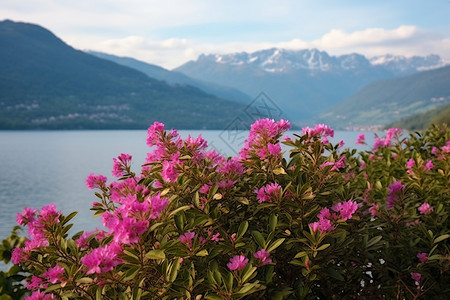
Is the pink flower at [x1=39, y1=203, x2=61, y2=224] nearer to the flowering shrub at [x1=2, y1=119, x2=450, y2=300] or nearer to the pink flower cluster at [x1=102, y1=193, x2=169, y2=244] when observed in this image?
the flowering shrub at [x1=2, y1=119, x2=450, y2=300]

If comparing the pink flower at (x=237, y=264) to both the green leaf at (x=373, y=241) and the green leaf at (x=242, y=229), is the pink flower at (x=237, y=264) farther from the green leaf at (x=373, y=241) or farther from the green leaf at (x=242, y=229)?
the green leaf at (x=373, y=241)

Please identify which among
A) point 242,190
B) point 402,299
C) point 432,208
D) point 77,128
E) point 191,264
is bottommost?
point 77,128

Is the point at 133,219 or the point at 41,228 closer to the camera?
the point at 133,219

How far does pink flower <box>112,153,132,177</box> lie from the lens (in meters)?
3.19

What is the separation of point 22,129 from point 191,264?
177 metres

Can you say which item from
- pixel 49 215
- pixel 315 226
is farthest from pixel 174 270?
pixel 49 215

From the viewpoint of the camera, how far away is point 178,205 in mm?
2686

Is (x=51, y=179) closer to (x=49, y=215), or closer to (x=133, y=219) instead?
(x=49, y=215)

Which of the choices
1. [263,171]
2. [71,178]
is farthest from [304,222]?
[71,178]

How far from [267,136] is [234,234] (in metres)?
0.77

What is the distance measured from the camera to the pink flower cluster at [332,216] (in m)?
2.65

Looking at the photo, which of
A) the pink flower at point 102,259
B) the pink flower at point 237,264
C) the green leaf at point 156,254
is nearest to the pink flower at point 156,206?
the green leaf at point 156,254

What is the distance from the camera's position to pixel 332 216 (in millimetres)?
2811

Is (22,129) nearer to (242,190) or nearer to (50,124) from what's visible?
(50,124)
